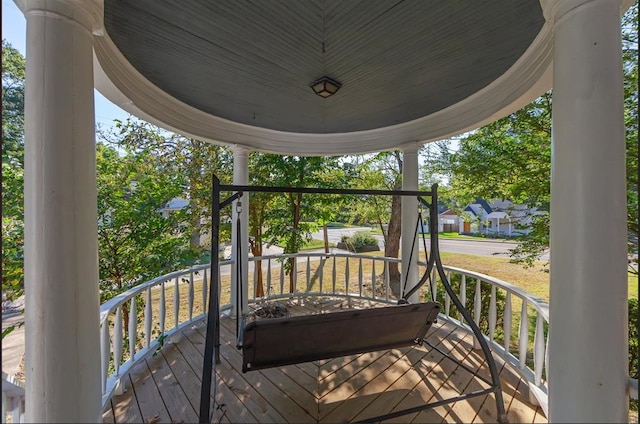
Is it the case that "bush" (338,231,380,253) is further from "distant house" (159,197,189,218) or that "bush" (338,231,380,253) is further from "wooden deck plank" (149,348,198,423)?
"wooden deck plank" (149,348,198,423)

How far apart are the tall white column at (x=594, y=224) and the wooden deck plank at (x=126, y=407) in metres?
2.66

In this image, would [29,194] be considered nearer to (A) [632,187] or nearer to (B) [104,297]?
(B) [104,297]

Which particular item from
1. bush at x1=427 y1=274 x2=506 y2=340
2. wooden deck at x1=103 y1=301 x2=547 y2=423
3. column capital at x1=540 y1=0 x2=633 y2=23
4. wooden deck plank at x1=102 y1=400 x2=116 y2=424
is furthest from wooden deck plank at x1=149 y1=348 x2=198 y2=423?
bush at x1=427 y1=274 x2=506 y2=340

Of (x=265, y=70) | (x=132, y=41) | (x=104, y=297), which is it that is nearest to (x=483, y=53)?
(x=265, y=70)

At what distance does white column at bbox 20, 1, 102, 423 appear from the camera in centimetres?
116

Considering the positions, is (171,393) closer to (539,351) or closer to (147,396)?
(147,396)

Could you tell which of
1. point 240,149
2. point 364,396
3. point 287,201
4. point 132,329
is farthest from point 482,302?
point 132,329

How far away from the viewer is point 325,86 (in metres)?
2.55

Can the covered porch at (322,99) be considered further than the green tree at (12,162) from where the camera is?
No

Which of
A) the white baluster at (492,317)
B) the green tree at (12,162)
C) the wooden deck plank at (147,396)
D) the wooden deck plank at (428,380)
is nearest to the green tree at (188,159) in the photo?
the green tree at (12,162)

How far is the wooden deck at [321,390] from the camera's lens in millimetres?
2127

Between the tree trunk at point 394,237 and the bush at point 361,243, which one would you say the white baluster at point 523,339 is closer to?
the tree trunk at point 394,237

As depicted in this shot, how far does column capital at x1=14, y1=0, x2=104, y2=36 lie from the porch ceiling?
16.3 inches

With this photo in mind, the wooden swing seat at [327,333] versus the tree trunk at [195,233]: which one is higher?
the tree trunk at [195,233]
